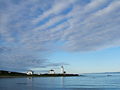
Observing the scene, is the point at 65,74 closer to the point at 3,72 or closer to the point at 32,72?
the point at 32,72

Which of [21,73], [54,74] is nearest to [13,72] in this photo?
[21,73]

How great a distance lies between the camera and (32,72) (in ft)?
611

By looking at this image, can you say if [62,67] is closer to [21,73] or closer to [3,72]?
[21,73]

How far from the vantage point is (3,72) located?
180 m

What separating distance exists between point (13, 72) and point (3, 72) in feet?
31.9

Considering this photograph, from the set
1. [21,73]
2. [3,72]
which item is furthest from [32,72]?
[3,72]

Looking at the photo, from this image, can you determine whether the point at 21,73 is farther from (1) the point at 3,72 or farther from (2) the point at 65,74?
(2) the point at 65,74

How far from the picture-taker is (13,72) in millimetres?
186625

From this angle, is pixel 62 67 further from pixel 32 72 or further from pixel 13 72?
pixel 13 72

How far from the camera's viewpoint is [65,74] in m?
186

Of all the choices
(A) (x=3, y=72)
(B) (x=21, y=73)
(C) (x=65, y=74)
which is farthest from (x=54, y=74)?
(A) (x=3, y=72)

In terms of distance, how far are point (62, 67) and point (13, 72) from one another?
43.8 meters

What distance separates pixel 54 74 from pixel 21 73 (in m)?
29.7

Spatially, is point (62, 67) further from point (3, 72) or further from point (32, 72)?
point (3, 72)
